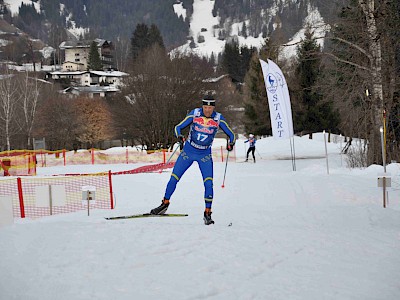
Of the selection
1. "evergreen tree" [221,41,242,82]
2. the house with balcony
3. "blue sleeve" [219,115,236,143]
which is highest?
the house with balcony

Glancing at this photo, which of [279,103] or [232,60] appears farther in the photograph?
[232,60]

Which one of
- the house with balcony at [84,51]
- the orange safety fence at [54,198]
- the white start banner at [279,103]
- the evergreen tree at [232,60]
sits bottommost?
the orange safety fence at [54,198]

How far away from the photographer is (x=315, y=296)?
13.8ft

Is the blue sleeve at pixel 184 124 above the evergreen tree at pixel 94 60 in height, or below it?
below

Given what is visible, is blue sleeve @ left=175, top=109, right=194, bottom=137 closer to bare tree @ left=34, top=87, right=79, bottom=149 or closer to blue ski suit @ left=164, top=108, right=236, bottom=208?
blue ski suit @ left=164, top=108, right=236, bottom=208

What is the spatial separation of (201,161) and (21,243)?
10.7ft

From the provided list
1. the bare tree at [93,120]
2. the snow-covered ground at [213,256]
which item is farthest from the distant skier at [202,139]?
the bare tree at [93,120]

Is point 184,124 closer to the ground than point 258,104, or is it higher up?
closer to the ground

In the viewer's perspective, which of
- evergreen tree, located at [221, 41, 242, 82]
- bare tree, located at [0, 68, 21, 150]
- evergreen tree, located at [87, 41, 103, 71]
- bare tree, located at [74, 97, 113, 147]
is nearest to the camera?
bare tree, located at [0, 68, 21, 150]

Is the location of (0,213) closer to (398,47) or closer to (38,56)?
(398,47)

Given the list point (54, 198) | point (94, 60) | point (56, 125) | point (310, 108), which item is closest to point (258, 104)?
point (310, 108)

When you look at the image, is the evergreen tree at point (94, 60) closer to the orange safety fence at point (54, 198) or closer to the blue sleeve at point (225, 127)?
the orange safety fence at point (54, 198)

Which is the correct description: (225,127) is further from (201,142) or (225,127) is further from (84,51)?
(84,51)

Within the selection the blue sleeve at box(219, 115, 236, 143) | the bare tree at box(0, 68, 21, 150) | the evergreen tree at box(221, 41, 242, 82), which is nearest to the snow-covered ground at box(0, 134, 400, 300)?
the blue sleeve at box(219, 115, 236, 143)
